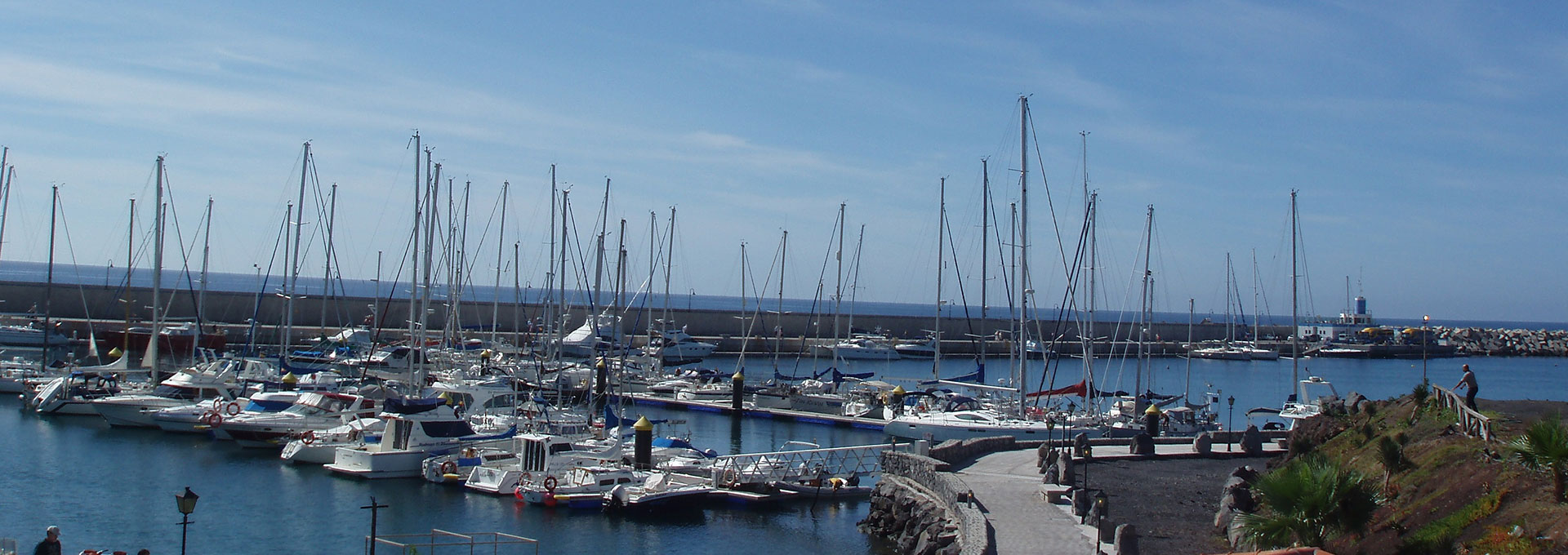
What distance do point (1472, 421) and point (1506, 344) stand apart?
161222mm

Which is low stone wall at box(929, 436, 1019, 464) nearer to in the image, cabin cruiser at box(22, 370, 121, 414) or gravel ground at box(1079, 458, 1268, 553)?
gravel ground at box(1079, 458, 1268, 553)

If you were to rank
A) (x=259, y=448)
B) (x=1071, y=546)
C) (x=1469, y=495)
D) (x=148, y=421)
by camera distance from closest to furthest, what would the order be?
(x=1469, y=495)
(x=1071, y=546)
(x=259, y=448)
(x=148, y=421)

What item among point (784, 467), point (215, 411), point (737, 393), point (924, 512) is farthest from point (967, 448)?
point (215, 411)

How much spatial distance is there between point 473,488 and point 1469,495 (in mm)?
25694

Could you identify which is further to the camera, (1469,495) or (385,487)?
(385,487)

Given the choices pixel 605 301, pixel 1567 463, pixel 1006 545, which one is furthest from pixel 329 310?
pixel 1567 463

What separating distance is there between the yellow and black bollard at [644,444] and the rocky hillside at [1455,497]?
720 inches

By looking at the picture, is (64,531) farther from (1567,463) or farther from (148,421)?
(1567,463)

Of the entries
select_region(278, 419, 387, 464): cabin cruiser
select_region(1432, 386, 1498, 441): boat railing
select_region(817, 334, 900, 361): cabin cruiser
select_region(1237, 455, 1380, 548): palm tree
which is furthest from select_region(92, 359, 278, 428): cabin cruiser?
select_region(817, 334, 900, 361): cabin cruiser

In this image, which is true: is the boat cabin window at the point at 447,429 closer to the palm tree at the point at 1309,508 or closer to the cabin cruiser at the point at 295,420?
the cabin cruiser at the point at 295,420

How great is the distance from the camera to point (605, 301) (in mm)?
100812

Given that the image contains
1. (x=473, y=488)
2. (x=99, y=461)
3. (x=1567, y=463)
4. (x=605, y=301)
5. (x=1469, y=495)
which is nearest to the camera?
(x=1567, y=463)

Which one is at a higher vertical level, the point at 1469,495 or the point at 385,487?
the point at 1469,495

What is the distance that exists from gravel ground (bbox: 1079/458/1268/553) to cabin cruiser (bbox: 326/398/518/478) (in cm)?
2011
